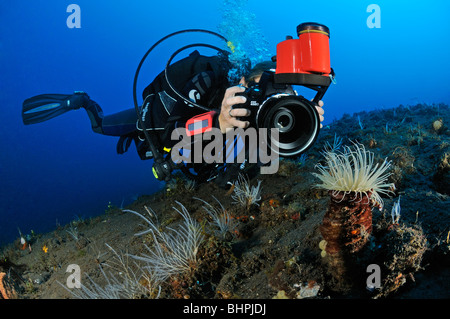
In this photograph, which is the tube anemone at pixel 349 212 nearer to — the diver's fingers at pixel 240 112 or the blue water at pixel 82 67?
the diver's fingers at pixel 240 112

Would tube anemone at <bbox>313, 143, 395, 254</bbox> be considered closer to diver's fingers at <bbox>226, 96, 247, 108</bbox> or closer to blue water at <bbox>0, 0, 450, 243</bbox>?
diver's fingers at <bbox>226, 96, 247, 108</bbox>

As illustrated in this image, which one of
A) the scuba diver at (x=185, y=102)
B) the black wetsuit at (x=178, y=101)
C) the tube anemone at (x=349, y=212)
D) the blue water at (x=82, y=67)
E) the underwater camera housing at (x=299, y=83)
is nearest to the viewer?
the tube anemone at (x=349, y=212)

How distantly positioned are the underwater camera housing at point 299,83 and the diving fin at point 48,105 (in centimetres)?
754

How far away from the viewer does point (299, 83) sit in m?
2.17

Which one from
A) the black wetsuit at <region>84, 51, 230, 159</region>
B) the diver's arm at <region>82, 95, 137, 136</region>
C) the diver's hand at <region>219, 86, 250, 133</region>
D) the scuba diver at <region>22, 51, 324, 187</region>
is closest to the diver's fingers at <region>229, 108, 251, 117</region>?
the diver's hand at <region>219, 86, 250, 133</region>

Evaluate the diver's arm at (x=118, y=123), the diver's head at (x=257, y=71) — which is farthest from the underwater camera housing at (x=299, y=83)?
the diver's arm at (x=118, y=123)

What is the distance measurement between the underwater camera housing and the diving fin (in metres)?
7.54

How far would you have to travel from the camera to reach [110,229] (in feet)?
16.8

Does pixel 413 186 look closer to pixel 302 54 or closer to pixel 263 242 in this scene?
pixel 263 242

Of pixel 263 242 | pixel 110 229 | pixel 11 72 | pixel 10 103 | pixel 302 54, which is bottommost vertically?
pixel 110 229

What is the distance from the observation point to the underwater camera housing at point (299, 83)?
206 cm

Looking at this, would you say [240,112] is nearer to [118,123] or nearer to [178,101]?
[178,101]

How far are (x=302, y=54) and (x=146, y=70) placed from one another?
344 feet

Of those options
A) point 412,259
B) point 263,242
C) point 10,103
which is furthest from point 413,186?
point 10,103
